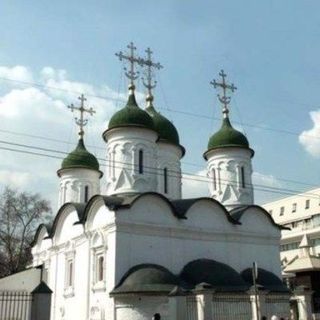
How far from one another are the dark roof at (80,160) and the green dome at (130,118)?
5.78m

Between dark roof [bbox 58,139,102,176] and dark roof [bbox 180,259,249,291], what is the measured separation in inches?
405

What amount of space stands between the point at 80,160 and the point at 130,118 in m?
6.74

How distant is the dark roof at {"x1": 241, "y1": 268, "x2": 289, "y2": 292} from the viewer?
63.8 ft

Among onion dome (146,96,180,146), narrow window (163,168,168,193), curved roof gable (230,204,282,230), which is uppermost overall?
onion dome (146,96,180,146)

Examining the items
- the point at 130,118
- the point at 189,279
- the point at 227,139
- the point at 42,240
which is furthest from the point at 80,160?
the point at 189,279

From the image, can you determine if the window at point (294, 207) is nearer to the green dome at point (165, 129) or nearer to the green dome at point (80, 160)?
the green dome at point (165, 129)

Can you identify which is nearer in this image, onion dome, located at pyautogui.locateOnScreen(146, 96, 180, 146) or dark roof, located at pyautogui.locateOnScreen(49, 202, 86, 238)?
dark roof, located at pyautogui.locateOnScreen(49, 202, 86, 238)

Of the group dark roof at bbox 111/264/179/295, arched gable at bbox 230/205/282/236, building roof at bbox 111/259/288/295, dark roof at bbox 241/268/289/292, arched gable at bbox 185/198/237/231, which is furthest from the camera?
arched gable at bbox 230/205/282/236

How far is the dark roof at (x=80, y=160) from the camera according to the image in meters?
27.7

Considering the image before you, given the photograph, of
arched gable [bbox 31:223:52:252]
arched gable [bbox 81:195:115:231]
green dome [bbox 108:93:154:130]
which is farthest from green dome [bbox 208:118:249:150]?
arched gable [bbox 31:223:52:252]

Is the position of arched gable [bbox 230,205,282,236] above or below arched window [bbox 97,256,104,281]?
above

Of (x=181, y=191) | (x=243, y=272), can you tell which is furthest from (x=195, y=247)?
(x=181, y=191)

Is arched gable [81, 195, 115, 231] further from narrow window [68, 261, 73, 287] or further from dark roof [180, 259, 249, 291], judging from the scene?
dark roof [180, 259, 249, 291]

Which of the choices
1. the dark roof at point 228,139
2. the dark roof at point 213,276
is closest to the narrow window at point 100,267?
the dark roof at point 213,276
